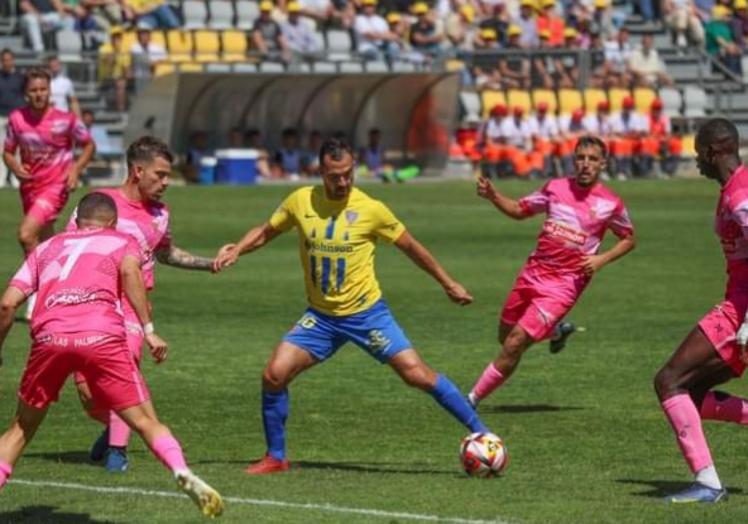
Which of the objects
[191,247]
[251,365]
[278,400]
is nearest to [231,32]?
[191,247]

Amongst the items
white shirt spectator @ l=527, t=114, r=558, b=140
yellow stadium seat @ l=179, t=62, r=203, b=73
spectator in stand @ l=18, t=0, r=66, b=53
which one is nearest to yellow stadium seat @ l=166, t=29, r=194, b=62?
yellow stadium seat @ l=179, t=62, r=203, b=73

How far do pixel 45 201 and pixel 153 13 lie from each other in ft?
80.3

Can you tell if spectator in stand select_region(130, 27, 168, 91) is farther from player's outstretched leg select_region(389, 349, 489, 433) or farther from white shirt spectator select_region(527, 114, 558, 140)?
player's outstretched leg select_region(389, 349, 489, 433)

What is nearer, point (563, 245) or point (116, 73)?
point (563, 245)

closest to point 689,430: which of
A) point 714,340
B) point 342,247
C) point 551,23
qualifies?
point 714,340

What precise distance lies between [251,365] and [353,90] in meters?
28.2

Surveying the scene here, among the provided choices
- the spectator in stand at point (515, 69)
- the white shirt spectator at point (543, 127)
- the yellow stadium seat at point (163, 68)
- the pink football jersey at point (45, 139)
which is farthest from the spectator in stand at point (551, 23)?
the pink football jersey at point (45, 139)

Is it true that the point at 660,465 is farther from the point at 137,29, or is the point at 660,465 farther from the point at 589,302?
the point at 137,29

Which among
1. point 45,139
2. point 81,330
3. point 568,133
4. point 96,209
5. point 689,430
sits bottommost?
point 568,133

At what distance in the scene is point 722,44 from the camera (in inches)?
2067

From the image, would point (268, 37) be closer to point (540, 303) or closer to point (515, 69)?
point (515, 69)

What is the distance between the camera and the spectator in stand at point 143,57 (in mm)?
41594

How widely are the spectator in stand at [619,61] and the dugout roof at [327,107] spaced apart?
4.95m

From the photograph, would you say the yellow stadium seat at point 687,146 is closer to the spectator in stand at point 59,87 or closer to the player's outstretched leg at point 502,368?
the spectator in stand at point 59,87
